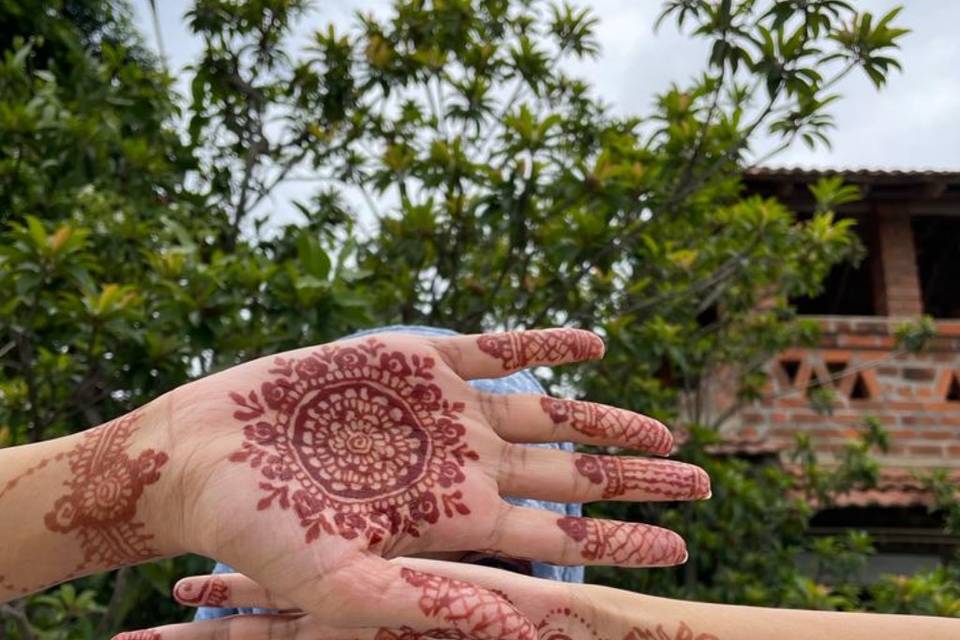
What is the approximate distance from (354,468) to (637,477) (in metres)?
0.33

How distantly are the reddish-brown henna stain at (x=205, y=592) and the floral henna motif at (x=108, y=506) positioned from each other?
157mm

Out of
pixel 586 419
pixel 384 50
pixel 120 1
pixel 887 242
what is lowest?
pixel 586 419

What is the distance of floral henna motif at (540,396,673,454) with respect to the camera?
105cm

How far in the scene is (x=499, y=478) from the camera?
105 centimetres

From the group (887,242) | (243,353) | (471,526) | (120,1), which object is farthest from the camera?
(120,1)

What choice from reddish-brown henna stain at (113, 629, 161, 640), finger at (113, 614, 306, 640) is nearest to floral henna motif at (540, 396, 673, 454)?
finger at (113, 614, 306, 640)

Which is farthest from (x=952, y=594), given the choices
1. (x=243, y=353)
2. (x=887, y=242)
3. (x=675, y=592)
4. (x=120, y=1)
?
(x=120, y=1)

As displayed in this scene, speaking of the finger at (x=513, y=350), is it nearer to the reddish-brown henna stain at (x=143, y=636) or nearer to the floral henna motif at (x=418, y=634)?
the floral henna motif at (x=418, y=634)

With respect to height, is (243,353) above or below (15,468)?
above

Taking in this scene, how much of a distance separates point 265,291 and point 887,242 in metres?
4.92

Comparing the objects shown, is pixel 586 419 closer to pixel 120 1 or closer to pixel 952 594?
pixel 952 594

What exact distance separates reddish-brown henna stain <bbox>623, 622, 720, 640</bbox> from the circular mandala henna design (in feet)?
1.07

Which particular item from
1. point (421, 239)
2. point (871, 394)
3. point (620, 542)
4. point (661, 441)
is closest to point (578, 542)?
point (620, 542)

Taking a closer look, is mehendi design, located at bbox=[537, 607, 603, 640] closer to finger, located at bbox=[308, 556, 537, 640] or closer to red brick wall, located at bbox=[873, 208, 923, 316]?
finger, located at bbox=[308, 556, 537, 640]
